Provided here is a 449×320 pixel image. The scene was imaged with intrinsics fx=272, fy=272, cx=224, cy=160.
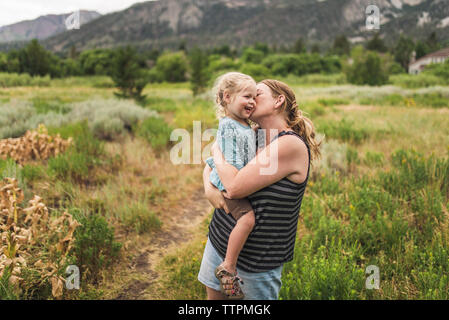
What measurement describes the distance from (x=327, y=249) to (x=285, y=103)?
2.33 metres

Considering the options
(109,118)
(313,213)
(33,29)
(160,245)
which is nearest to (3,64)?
(33,29)

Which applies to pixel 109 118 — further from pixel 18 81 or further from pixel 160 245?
pixel 18 81

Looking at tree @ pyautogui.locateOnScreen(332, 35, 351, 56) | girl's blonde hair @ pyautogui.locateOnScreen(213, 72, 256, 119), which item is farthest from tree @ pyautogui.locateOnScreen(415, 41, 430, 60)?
tree @ pyautogui.locateOnScreen(332, 35, 351, 56)

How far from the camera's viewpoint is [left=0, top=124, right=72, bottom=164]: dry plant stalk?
528 centimetres

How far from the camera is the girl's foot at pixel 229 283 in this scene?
1.50 metres

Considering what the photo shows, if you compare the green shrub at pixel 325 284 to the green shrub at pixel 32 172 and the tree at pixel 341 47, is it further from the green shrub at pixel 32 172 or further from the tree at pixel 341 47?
the tree at pixel 341 47

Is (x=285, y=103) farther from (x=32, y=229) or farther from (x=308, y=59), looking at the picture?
(x=308, y=59)

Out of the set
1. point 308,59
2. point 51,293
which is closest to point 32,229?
point 51,293

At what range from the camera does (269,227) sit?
4.89 feet

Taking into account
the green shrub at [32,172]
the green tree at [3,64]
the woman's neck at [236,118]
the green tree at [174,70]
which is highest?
the green tree at [174,70]

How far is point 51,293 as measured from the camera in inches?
100

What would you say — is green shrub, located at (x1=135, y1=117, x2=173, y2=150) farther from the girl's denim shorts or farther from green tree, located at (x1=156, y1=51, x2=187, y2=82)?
green tree, located at (x1=156, y1=51, x2=187, y2=82)

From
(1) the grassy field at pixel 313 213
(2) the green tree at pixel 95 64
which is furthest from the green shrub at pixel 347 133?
(2) the green tree at pixel 95 64

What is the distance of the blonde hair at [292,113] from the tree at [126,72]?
18965 millimetres
